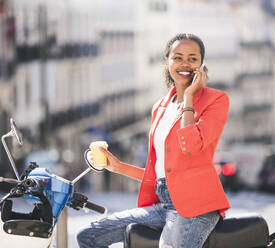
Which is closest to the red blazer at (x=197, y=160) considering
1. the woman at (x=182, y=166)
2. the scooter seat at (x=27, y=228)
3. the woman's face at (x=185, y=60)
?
the woman at (x=182, y=166)

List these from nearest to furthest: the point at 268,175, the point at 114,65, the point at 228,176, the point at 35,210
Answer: the point at 35,210 < the point at 268,175 < the point at 228,176 < the point at 114,65

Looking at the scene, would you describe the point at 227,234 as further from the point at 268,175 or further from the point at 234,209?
the point at 268,175

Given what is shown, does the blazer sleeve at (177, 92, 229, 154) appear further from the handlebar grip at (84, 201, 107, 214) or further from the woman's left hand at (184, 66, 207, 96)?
the handlebar grip at (84, 201, 107, 214)

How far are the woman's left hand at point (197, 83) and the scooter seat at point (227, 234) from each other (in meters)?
0.57

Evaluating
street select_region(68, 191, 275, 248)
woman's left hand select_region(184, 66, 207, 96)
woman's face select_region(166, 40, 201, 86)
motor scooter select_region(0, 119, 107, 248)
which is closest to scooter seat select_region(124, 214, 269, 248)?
street select_region(68, 191, 275, 248)

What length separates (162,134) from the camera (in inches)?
155

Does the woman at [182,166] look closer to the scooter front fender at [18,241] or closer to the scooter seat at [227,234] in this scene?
the scooter seat at [227,234]

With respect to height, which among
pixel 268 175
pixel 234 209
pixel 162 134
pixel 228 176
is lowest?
pixel 228 176

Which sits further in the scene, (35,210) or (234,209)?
(234,209)

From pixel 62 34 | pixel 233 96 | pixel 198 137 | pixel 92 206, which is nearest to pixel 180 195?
pixel 198 137

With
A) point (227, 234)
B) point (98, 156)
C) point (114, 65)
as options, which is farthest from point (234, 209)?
point (114, 65)

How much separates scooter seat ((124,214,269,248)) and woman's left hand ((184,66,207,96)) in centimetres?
57

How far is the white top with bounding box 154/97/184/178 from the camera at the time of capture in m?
3.93

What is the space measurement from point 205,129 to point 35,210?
78cm
